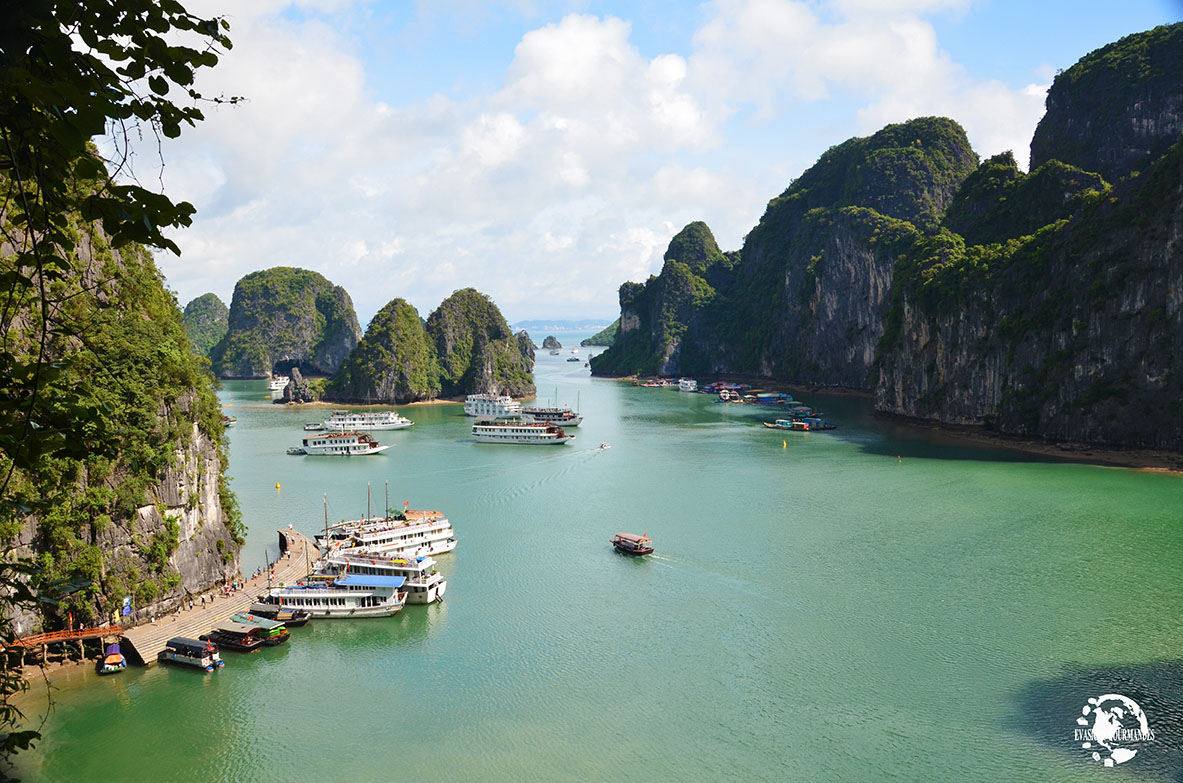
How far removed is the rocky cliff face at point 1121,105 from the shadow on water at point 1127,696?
79560 mm

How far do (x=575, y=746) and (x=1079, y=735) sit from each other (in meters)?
13.5

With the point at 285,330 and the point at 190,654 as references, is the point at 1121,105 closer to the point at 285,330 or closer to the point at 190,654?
the point at 190,654

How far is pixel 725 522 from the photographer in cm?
4281

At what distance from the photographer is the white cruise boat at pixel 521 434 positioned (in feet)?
244

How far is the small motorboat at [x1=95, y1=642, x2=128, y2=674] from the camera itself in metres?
25.0

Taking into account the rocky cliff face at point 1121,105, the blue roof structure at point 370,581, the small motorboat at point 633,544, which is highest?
the rocky cliff face at point 1121,105

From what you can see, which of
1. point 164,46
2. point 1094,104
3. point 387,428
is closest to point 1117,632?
point 164,46

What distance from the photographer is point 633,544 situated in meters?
37.2

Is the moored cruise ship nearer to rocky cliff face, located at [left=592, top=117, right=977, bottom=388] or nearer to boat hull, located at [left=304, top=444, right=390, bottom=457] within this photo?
boat hull, located at [left=304, top=444, right=390, bottom=457]

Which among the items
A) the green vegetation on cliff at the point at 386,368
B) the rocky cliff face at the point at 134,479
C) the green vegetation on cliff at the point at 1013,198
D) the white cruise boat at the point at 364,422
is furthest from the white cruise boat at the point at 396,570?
the green vegetation on cliff at the point at 386,368

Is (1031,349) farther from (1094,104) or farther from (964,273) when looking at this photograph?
(1094,104)

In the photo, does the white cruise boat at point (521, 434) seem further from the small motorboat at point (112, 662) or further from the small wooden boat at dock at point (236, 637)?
the small motorboat at point (112, 662)
